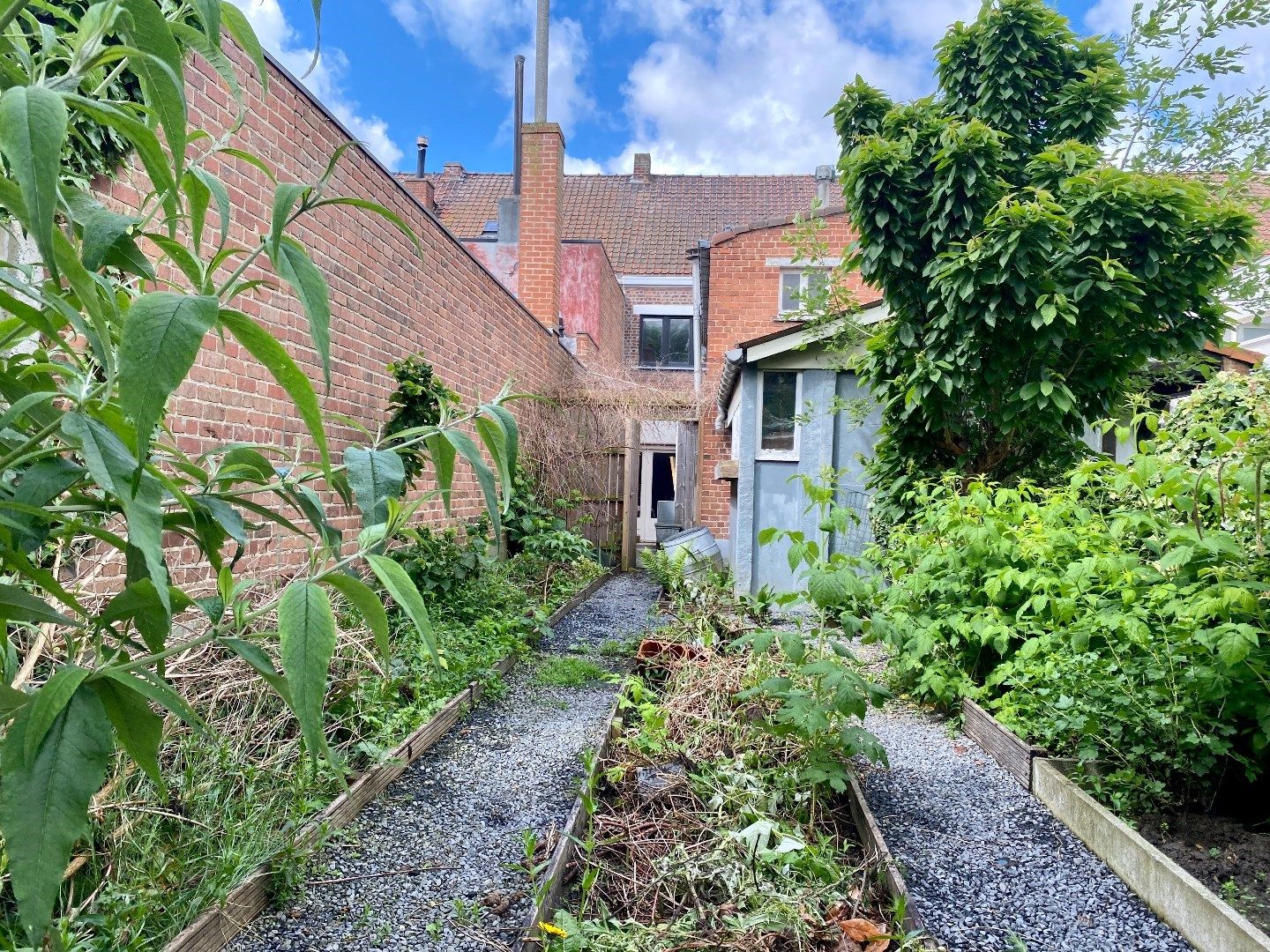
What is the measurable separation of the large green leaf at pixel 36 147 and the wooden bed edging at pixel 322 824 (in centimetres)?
186

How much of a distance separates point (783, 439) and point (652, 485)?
9360 millimetres

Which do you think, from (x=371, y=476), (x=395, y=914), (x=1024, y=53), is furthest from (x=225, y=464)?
(x=1024, y=53)

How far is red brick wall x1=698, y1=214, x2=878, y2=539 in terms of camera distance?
1301 cm

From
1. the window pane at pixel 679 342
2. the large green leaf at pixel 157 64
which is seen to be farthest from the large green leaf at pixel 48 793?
the window pane at pixel 679 342

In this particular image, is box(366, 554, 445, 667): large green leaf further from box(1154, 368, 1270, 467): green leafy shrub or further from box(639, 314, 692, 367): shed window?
box(639, 314, 692, 367): shed window

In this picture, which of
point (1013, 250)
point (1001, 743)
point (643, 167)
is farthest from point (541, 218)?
point (643, 167)

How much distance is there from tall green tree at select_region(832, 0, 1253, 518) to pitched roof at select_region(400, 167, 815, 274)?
14831mm

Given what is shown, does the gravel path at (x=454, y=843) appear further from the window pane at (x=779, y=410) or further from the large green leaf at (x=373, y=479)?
the window pane at (x=779, y=410)

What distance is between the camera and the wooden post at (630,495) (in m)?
11.8

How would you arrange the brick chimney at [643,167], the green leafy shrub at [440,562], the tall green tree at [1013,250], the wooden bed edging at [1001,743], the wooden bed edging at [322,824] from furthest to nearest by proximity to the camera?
the brick chimney at [643,167]
the green leafy shrub at [440,562]
the tall green tree at [1013,250]
the wooden bed edging at [1001,743]
the wooden bed edging at [322,824]

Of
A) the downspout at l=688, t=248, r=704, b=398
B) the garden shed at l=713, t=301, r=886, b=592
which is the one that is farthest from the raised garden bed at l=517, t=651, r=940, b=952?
the downspout at l=688, t=248, r=704, b=398

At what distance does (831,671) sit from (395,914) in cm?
160

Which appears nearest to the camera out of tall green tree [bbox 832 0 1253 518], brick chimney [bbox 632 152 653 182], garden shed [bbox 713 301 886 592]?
tall green tree [bbox 832 0 1253 518]

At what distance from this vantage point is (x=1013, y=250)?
5.09m
